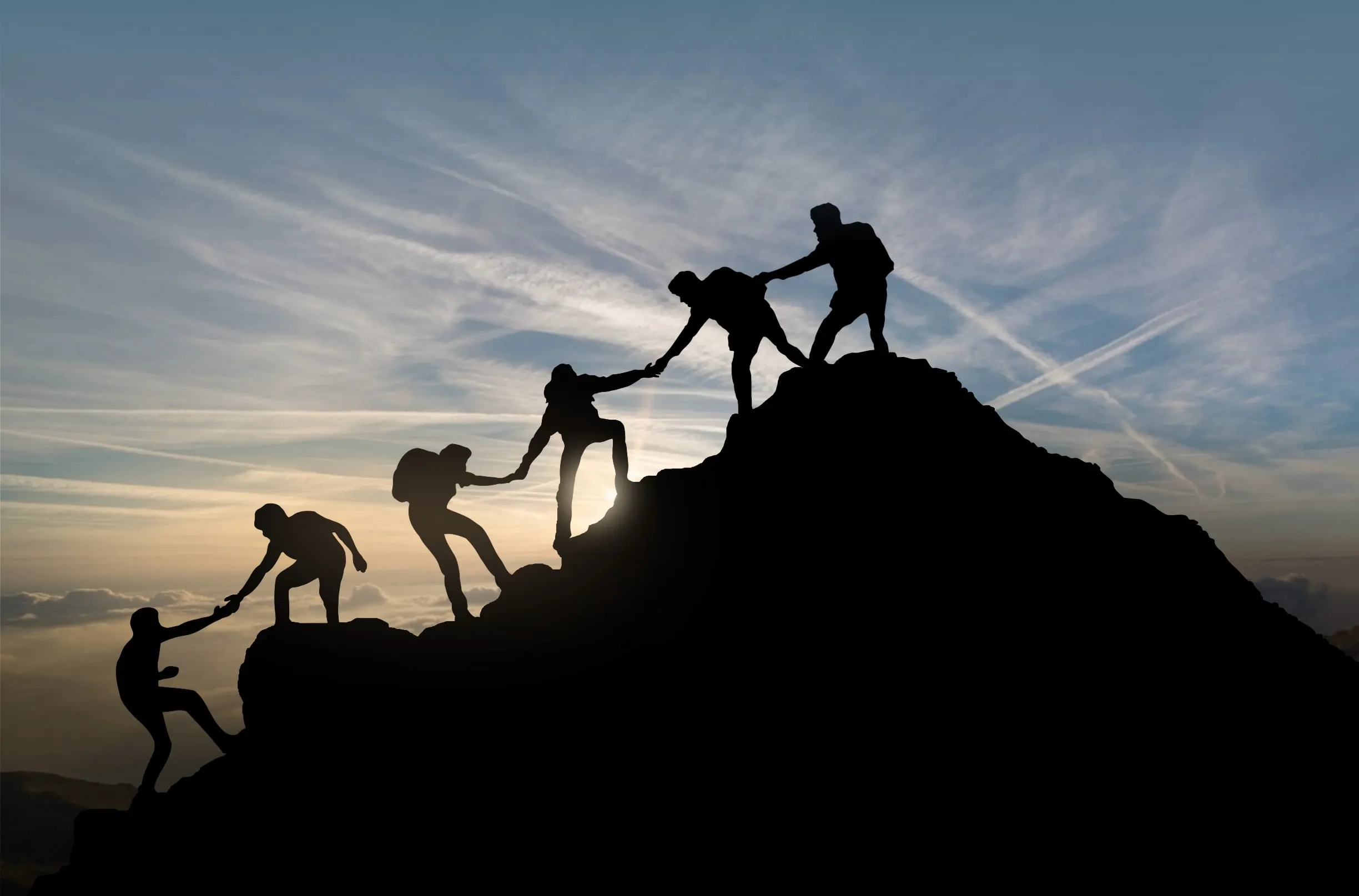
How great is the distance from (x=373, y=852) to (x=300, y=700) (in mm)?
3315

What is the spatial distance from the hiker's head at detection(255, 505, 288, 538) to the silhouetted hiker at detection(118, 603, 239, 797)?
1.57 m

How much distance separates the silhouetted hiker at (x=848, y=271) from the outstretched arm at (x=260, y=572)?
10.6m

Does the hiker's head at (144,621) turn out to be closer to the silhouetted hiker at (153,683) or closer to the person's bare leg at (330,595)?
the silhouetted hiker at (153,683)

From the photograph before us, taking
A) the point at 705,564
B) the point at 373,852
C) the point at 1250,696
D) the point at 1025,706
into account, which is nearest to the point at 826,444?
the point at 705,564

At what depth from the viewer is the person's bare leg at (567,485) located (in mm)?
15547

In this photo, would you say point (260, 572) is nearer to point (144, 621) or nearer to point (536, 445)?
point (144, 621)

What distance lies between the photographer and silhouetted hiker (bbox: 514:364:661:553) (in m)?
15.5

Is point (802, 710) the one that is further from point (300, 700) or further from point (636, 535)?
point (300, 700)

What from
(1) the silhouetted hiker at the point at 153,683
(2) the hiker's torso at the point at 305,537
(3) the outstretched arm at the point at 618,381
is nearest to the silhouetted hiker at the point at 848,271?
(3) the outstretched arm at the point at 618,381

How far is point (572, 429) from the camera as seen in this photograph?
15492mm

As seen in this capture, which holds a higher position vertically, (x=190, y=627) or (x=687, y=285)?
(x=687, y=285)

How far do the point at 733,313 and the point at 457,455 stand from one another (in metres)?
6.12

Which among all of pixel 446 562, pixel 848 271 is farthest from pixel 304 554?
pixel 848 271

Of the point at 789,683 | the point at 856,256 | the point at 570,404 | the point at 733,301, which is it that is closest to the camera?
the point at 789,683
